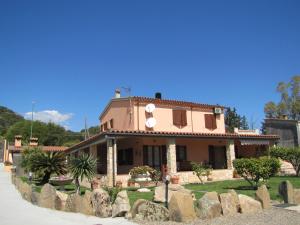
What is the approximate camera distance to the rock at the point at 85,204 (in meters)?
9.53

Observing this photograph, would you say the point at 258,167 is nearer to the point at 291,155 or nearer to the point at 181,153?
the point at 291,155

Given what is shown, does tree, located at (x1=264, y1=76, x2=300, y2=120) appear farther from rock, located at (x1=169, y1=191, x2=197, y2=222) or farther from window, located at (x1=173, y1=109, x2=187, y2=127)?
rock, located at (x1=169, y1=191, x2=197, y2=222)

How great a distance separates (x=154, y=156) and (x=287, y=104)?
3974cm

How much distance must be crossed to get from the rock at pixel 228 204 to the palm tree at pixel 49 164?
1146 centimetres

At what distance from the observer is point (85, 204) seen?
9609mm

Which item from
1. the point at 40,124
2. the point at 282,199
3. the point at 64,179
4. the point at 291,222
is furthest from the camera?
the point at 40,124

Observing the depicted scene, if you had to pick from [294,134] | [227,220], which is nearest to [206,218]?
[227,220]

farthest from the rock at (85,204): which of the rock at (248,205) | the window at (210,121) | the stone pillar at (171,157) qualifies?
the window at (210,121)

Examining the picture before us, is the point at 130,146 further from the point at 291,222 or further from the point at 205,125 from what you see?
the point at 291,222

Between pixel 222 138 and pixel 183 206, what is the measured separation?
51.1 ft

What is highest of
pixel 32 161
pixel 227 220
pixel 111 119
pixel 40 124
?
pixel 40 124

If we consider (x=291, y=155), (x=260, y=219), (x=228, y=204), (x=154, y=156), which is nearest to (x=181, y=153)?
(x=154, y=156)

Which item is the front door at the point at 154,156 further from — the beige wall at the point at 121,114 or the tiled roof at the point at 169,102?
the tiled roof at the point at 169,102

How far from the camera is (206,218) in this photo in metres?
8.76
